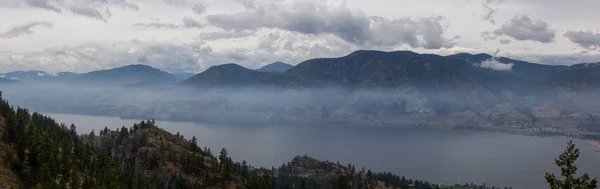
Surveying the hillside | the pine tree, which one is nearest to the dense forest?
the hillside

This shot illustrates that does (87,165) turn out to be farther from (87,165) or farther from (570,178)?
(570,178)

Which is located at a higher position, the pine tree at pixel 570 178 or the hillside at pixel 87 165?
the pine tree at pixel 570 178

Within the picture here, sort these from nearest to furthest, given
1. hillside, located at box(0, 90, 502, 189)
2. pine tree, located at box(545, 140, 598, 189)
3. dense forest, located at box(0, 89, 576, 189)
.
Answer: pine tree, located at box(545, 140, 598, 189) < dense forest, located at box(0, 89, 576, 189) < hillside, located at box(0, 90, 502, 189)

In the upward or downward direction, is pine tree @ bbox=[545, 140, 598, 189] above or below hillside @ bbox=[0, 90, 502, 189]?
above

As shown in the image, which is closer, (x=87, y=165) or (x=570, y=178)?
(x=570, y=178)

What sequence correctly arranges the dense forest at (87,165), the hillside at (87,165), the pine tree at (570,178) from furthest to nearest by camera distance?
the hillside at (87,165) < the dense forest at (87,165) < the pine tree at (570,178)

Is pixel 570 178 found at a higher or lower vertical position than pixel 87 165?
higher

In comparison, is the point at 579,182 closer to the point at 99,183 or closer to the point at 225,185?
the point at 99,183

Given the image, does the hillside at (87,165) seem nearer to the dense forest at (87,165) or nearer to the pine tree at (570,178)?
the dense forest at (87,165)

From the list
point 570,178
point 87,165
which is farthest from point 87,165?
point 570,178

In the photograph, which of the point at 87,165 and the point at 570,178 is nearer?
the point at 570,178

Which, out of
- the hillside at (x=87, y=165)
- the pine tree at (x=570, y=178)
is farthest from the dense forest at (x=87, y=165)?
the pine tree at (x=570, y=178)

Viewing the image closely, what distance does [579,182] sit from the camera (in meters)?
48.1

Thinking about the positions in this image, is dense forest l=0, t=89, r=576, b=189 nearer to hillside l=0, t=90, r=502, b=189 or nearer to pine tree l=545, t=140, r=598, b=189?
hillside l=0, t=90, r=502, b=189
